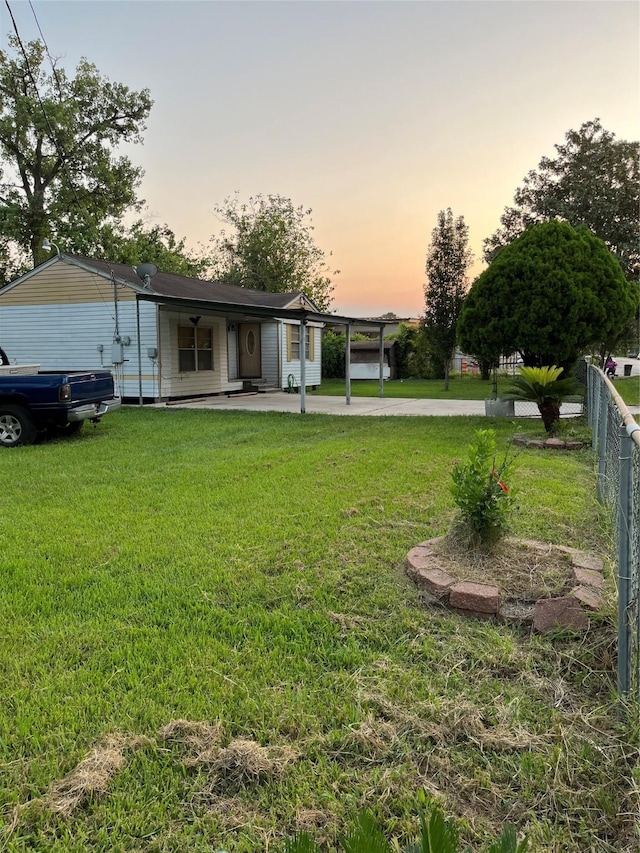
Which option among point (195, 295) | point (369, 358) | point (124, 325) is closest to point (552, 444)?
A: point (124, 325)

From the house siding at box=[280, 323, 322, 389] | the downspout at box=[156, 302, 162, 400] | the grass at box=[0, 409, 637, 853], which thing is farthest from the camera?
the house siding at box=[280, 323, 322, 389]

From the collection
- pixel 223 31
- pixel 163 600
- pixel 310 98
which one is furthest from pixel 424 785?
pixel 310 98

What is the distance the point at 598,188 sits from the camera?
27.6 m

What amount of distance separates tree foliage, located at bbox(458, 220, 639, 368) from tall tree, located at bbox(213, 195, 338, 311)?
25310mm

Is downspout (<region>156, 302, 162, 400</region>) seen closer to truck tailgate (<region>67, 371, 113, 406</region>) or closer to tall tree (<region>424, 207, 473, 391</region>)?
truck tailgate (<region>67, 371, 113, 406</region>)

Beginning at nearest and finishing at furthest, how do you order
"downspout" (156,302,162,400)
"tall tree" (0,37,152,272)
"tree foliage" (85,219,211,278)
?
"downspout" (156,302,162,400), "tall tree" (0,37,152,272), "tree foliage" (85,219,211,278)

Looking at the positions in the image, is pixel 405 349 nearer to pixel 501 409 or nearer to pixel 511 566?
pixel 501 409

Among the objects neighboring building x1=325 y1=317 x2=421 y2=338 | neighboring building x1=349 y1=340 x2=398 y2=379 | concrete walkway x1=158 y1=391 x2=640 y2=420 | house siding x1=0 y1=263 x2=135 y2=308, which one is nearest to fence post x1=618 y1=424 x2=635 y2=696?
concrete walkway x1=158 y1=391 x2=640 y2=420

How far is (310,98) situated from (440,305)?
934cm

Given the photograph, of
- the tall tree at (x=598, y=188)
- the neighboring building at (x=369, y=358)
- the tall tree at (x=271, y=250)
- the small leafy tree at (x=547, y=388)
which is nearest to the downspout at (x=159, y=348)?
the small leafy tree at (x=547, y=388)

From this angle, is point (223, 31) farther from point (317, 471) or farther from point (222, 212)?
point (222, 212)

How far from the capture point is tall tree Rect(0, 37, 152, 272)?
23.8 meters

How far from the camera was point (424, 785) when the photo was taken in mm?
1884

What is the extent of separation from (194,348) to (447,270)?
9527mm
